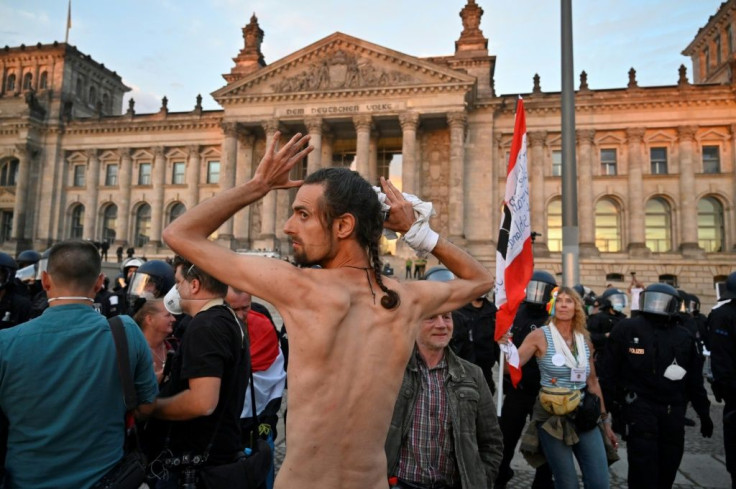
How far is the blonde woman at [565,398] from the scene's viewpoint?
14.0 ft

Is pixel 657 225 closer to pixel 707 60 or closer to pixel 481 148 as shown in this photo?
pixel 481 148

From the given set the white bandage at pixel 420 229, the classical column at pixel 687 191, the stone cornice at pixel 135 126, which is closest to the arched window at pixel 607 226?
the classical column at pixel 687 191

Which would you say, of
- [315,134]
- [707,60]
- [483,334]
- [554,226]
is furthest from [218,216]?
[707,60]

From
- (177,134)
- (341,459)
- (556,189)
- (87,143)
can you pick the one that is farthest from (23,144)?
(341,459)

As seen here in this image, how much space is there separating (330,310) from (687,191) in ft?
124

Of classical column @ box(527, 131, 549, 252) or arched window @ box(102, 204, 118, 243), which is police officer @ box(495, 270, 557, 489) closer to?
classical column @ box(527, 131, 549, 252)

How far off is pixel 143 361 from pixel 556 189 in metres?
35.3

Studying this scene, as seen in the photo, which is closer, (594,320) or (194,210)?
(194,210)

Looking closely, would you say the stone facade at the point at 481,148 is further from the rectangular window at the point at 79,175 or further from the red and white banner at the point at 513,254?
the red and white banner at the point at 513,254

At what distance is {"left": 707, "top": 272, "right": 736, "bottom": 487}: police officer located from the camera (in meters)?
5.04

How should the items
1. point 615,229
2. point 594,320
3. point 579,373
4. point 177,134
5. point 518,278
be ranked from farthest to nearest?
Result: point 177,134 → point 615,229 → point 594,320 → point 518,278 → point 579,373

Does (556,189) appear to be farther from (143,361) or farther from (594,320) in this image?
(143,361)

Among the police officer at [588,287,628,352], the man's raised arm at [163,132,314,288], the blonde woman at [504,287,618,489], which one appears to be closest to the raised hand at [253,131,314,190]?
the man's raised arm at [163,132,314,288]

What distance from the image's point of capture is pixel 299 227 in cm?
181
